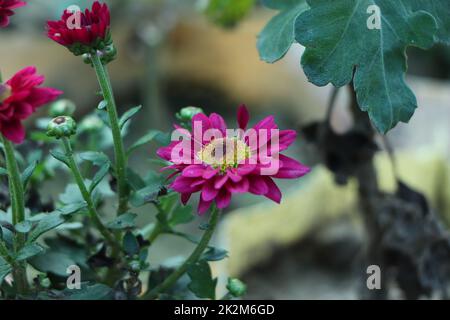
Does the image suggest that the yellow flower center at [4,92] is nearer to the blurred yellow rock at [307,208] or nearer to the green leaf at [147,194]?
the green leaf at [147,194]

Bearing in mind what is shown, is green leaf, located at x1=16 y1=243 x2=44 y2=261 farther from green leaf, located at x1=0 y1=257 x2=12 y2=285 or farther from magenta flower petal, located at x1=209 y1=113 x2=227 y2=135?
magenta flower petal, located at x1=209 y1=113 x2=227 y2=135

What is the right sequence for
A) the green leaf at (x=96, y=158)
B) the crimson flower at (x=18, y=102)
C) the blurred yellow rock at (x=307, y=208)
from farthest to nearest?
the blurred yellow rock at (x=307, y=208) < the green leaf at (x=96, y=158) < the crimson flower at (x=18, y=102)

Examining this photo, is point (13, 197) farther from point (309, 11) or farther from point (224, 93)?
point (224, 93)

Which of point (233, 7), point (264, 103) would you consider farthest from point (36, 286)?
point (264, 103)

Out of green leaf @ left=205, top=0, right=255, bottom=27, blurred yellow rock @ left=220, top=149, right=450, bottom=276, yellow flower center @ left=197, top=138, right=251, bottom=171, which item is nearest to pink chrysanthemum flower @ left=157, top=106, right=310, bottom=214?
yellow flower center @ left=197, top=138, right=251, bottom=171

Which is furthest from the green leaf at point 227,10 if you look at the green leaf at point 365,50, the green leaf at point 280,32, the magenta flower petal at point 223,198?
the magenta flower petal at point 223,198

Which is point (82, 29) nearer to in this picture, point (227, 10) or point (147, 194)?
point (147, 194)
